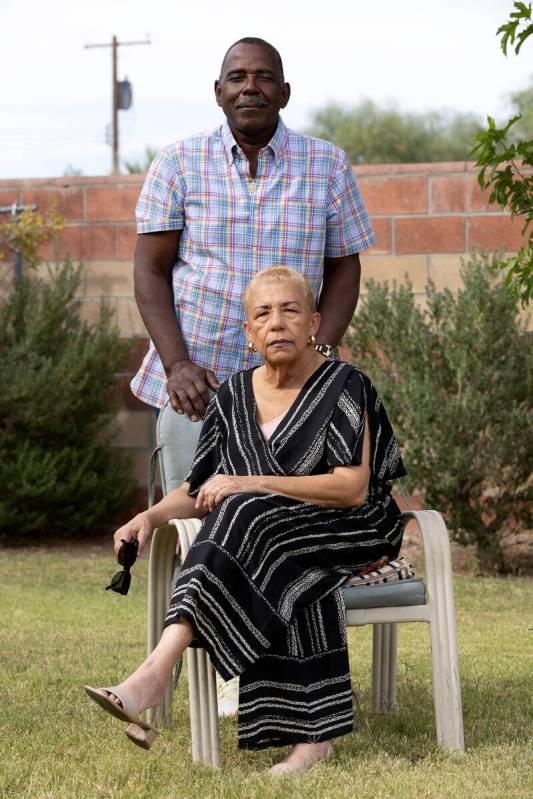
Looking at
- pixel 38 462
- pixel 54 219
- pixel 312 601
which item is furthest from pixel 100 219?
pixel 312 601

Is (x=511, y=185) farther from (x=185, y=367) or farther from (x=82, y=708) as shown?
(x=82, y=708)

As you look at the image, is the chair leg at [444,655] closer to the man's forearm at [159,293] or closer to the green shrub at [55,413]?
the man's forearm at [159,293]

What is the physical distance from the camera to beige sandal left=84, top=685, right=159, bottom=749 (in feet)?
11.3

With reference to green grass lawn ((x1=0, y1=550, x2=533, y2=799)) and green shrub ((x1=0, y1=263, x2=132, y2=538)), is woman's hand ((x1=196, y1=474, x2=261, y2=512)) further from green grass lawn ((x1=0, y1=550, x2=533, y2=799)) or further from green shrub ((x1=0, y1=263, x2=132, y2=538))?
green shrub ((x1=0, y1=263, x2=132, y2=538))

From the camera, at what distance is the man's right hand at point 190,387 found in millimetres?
4379

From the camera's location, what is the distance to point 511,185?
17.1 ft

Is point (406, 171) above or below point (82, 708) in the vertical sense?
above

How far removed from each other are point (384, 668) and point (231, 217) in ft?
5.56

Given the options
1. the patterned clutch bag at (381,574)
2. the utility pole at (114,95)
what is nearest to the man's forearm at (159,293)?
the patterned clutch bag at (381,574)

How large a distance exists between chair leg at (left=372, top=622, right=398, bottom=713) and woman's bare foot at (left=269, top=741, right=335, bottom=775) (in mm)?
724

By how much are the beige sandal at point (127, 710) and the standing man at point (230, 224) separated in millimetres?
1184

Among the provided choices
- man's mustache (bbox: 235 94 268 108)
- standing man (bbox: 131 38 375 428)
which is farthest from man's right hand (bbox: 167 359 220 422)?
man's mustache (bbox: 235 94 268 108)

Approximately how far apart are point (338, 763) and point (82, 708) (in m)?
1.19

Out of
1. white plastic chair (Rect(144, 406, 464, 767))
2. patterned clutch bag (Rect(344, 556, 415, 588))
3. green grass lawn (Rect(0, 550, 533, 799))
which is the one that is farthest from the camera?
patterned clutch bag (Rect(344, 556, 415, 588))
